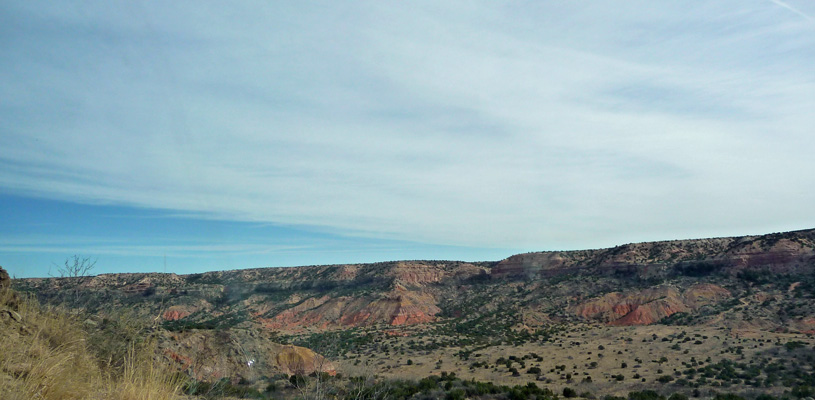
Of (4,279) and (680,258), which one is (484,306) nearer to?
(680,258)

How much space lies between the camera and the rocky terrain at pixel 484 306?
28.5 metres

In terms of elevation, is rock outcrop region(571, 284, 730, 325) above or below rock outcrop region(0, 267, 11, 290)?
below

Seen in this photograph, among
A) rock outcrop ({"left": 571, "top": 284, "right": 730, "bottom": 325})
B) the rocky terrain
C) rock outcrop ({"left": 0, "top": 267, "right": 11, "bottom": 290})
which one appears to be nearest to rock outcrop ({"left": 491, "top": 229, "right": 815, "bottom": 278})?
the rocky terrain

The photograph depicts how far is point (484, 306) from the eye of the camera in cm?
7244

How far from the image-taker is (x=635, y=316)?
56.3 m

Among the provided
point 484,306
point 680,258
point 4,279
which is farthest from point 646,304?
point 4,279

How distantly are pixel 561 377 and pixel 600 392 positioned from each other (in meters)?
4.95

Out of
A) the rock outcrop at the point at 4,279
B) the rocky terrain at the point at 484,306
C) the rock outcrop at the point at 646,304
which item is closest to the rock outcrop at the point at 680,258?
the rocky terrain at the point at 484,306

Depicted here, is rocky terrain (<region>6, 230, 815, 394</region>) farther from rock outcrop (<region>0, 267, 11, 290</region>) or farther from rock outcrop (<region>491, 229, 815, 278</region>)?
rock outcrop (<region>0, 267, 11, 290</region>)

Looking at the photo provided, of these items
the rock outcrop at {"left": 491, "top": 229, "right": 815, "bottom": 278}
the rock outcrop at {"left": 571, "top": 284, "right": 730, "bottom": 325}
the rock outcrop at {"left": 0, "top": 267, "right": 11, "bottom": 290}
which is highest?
the rock outcrop at {"left": 0, "top": 267, "right": 11, "bottom": 290}

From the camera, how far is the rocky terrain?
28.5 m

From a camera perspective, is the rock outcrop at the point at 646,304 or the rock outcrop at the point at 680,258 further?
the rock outcrop at the point at 680,258

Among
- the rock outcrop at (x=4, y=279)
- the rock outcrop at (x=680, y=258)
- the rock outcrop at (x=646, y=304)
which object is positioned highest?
the rock outcrop at (x=4, y=279)

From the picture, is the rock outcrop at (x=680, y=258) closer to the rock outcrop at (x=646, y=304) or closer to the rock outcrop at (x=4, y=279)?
the rock outcrop at (x=646, y=304)
